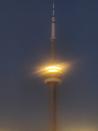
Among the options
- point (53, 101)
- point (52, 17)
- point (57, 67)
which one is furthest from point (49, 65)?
point (52, 17)

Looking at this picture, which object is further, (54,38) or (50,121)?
(54,38)

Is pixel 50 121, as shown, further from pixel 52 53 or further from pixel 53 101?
pixel 52 53

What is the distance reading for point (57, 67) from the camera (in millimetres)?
63469

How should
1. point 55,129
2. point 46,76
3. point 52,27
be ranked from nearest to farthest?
point 55,129
point 46,76
point 52,27

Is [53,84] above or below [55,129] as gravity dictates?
above

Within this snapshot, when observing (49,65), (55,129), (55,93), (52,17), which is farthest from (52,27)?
(55,129)

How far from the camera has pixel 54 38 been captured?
223ft

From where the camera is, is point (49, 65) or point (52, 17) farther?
point (52, 17)

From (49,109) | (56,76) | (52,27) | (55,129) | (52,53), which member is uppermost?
(52,27)

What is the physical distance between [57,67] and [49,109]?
6784 millimetres

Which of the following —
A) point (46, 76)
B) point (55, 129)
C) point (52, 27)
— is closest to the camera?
point (55, 129)

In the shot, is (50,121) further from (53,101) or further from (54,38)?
(54,38)

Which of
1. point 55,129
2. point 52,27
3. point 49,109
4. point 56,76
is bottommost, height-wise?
point 55,129

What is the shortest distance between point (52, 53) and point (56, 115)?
10741 millimetres
